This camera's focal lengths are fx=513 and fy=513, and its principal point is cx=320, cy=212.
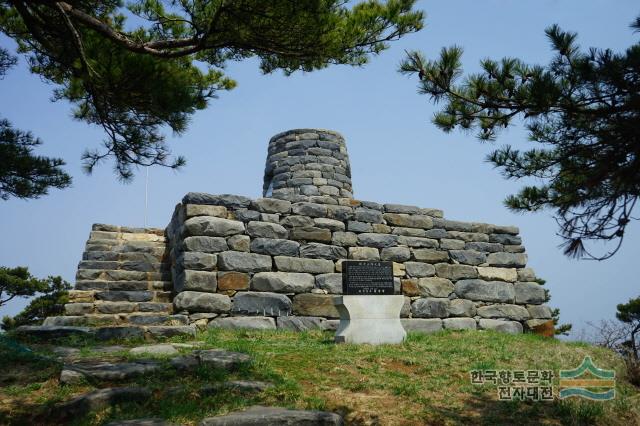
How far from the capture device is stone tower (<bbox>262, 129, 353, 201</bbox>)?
11.3 meters

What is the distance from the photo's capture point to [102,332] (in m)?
6.58

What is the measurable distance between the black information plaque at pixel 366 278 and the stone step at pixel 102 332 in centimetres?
225

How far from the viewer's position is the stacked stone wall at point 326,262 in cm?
807

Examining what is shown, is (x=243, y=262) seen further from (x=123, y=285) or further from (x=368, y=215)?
(x=368, y=215)

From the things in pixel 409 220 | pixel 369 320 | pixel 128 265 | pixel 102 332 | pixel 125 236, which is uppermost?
pixel 409 220

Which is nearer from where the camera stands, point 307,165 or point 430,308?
point 430,308

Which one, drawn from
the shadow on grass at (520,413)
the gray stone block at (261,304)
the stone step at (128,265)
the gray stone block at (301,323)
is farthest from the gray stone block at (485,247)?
the stone step at (128,265)

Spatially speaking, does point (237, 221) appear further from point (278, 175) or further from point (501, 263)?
point (501, 263)

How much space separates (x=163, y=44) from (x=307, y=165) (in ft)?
18.8

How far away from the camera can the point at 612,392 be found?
207 inches

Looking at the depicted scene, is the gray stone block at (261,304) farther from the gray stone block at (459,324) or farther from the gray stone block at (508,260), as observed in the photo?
the gray stone block at (508,260)

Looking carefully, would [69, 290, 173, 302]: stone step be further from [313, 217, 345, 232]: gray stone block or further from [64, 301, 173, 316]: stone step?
[313, 217, 345, 232]: gray stone block

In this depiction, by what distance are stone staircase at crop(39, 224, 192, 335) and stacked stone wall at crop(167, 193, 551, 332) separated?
0.37 metres

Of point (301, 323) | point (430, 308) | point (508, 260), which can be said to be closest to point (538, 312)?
point (508, 260)
